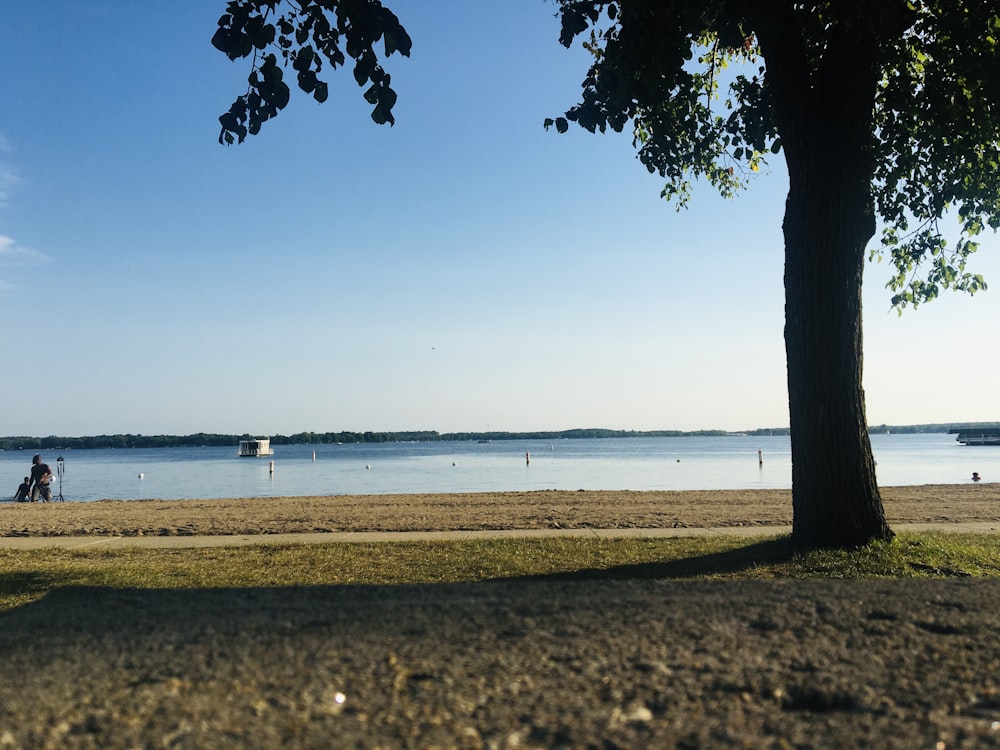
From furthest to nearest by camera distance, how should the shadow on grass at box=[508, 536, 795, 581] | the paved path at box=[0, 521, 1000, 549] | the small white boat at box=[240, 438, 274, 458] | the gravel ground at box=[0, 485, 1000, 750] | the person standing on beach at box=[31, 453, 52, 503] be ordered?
the small white boat at box=[240, 438, 274, 458], the person standing on beach at box=[31, 453, 52, 503], the paved path at box=[0, 521, 1000, 549], the shadow on grass at box=[508, 536, 795, 581], the gravel ground at box=[0, 485, 1000, 750]

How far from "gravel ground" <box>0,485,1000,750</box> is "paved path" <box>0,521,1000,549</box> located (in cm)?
814

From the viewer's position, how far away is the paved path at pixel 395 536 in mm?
12031

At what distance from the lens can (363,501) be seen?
22.4 metres

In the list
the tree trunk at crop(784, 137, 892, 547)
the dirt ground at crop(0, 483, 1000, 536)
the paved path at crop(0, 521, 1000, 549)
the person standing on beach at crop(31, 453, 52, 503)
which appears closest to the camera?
the tree trunk at crop(784, 137, 892, 547)

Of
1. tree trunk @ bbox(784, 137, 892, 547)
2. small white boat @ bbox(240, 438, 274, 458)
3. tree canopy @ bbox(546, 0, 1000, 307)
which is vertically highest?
tree canopy @ bbox(546, 0, 1000, 307)

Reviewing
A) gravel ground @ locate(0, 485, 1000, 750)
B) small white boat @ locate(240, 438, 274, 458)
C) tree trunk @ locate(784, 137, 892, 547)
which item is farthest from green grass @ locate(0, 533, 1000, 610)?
small white boat @ locate(240, 438, 274, 458)

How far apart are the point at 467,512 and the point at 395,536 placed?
17.4 feet

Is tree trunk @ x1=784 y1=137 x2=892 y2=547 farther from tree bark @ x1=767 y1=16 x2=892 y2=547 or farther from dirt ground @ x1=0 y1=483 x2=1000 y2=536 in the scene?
dirt ground @ x1=0 y1=483 x2=1000 y2=536

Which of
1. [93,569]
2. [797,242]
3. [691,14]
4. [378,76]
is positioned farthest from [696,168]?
[93,569]

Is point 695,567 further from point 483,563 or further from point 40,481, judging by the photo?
point 40,481

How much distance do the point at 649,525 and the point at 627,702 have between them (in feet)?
38.5

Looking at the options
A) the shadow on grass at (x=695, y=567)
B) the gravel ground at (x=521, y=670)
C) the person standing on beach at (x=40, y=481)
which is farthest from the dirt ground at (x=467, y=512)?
the gravel ground at (x=521, y=670)

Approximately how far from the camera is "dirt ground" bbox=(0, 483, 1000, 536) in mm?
14477

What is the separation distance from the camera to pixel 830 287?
853 cm
